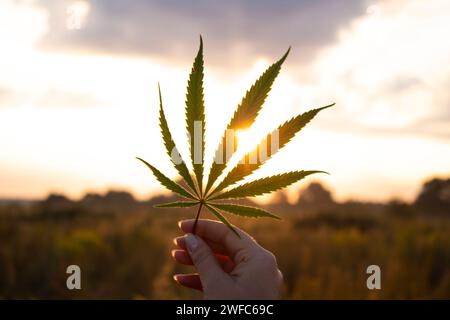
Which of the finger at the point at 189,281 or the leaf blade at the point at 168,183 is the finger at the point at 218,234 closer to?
the finger at the point at 189,281

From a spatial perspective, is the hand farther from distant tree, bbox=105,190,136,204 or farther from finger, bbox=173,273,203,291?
distant tree, bbox=105,190,136,204

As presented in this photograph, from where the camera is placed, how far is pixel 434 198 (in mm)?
29062

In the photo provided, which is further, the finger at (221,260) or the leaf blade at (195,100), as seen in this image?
the finger at (221,260)

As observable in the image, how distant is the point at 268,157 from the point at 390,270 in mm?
5618

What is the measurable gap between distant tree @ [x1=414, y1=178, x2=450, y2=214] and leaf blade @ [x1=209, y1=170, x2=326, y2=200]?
97.6 feet

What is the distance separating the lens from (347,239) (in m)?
9.60

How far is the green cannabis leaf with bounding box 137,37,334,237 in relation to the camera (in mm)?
929

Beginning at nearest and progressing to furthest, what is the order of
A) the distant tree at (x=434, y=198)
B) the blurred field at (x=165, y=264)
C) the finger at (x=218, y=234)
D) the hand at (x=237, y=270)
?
1. the hand at (x=237, y=270)
2. the finger at (x=218, y=234)
3. the blurred field at (x=165, y=264)
4. the distant tree at (x=434, y=198)

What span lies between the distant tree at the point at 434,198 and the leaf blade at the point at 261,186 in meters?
29.7

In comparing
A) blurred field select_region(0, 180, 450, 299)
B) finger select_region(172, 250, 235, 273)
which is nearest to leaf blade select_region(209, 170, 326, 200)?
finger select_region(172, 250, 235, 273)

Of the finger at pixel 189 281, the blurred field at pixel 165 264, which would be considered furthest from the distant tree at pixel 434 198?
the finger at pixel 189 281

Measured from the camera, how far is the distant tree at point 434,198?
28.5 meters
